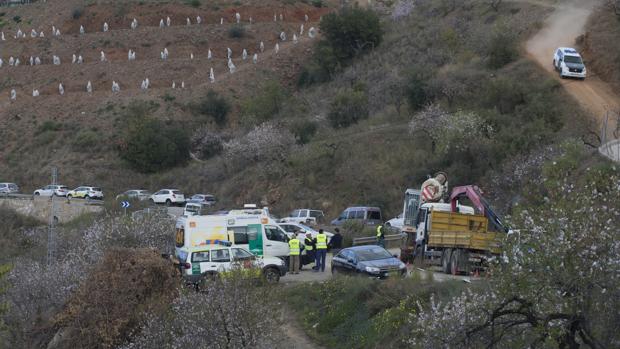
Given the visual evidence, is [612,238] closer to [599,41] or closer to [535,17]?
[599,41]

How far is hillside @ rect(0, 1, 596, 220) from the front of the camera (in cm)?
4822

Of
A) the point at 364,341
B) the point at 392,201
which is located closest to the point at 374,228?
the point at 392,201

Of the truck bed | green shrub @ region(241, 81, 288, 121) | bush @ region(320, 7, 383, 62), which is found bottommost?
green shrub @ region(241, 81, 288, 121)

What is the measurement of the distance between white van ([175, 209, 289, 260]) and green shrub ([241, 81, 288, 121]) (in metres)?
36.2

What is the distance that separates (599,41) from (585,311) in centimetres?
4700

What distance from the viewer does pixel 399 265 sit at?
26.0 m

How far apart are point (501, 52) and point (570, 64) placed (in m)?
6.26

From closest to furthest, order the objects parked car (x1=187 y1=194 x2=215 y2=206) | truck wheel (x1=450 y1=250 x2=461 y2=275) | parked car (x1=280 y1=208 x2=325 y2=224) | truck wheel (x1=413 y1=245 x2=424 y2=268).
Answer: truck wheel (x1=450 y1=250 x2=461 y2=275) < truck wheel (x1=413 y1=245 x2=424 y2=268) < parked car (x1=280 y1=208 x2=325 y2=224) < parked car (x1=187 y1=194 x2=215 y2=206)

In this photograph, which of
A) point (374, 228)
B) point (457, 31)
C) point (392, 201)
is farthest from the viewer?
point (457, 31)

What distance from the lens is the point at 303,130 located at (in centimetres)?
6216

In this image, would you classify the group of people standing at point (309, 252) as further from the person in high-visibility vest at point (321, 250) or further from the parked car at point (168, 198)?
the parked car at point (168, 198)

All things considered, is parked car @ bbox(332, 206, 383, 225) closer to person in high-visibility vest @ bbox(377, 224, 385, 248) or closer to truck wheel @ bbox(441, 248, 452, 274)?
person in high-visibility vest @ bbox(377, 224, 385, 248)

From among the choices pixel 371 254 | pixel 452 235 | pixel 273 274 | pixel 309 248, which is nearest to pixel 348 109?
pixel 309 248

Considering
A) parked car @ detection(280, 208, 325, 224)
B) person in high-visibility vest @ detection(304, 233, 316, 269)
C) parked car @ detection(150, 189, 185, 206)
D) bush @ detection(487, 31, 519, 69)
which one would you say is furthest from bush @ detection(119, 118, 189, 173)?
person in high-visibility vest @ detection(304, 233, 316, 269)
